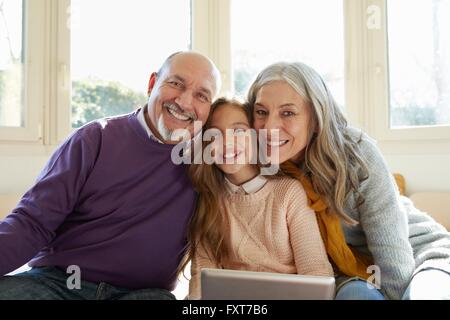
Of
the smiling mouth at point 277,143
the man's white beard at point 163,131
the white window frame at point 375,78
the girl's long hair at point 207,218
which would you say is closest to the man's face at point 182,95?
the man's white beard at point 163,131

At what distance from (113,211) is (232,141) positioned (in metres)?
0.41

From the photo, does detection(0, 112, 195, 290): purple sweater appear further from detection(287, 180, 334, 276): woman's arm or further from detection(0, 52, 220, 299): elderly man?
detection(287, 180, 334, 276): woman's arm

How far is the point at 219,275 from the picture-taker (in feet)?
3.00

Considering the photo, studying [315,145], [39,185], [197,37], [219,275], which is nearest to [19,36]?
[197,37]

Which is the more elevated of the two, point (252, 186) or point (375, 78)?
point (375, 78)

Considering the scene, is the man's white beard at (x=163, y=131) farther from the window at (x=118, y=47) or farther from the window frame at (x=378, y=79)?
the window frame at (x=378, y=79)

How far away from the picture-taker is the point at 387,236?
3.89 ft

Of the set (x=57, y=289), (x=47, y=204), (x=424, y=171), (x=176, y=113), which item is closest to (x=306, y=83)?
(x=176, y=113)

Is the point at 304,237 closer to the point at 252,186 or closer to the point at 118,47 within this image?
the point at 252,186

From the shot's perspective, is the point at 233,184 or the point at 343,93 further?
the point at 343,93

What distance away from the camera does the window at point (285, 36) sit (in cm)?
261

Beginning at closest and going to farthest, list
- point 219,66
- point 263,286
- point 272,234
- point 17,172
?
point 263,286
point 272,234
point 17,172
point 219,66

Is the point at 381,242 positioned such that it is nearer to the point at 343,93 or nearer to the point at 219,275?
the point at 219,275
